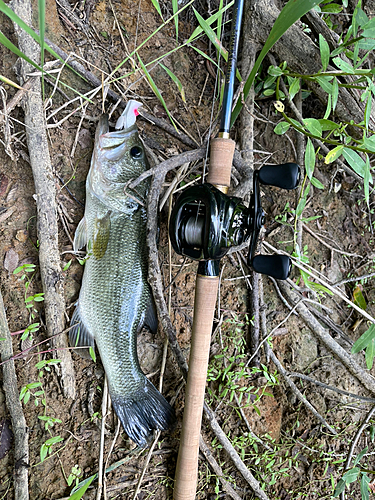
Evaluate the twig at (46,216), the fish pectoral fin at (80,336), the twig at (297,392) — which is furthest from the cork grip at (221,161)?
the twig at (297,392)

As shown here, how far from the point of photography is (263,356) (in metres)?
2.10

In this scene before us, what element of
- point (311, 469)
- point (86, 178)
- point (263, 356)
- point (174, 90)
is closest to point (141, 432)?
point (263, 356)

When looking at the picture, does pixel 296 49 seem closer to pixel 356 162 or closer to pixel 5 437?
pixel 356 162

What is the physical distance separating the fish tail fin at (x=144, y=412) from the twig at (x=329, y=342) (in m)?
0.90

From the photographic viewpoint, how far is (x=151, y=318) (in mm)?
1900

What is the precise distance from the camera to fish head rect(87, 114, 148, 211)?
5.98 feet

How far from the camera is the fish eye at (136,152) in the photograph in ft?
6.04

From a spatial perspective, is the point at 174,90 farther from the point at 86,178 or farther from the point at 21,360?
the point at 21,360

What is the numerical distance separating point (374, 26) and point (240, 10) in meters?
0.58

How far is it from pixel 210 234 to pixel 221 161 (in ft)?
1.32

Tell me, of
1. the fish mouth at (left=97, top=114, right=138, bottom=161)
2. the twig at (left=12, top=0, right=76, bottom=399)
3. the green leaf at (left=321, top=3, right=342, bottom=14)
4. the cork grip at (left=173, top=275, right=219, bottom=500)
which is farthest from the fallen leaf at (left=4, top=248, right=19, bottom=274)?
the green leaf at (left=321, top=3, right=342, bottom=14)

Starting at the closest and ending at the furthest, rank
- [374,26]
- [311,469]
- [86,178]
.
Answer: [374,26] < [86,178] < [311,469]

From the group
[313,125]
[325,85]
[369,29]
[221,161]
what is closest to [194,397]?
[221,161]

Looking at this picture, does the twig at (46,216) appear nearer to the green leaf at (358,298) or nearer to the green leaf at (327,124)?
the green leaf at (327,124)
